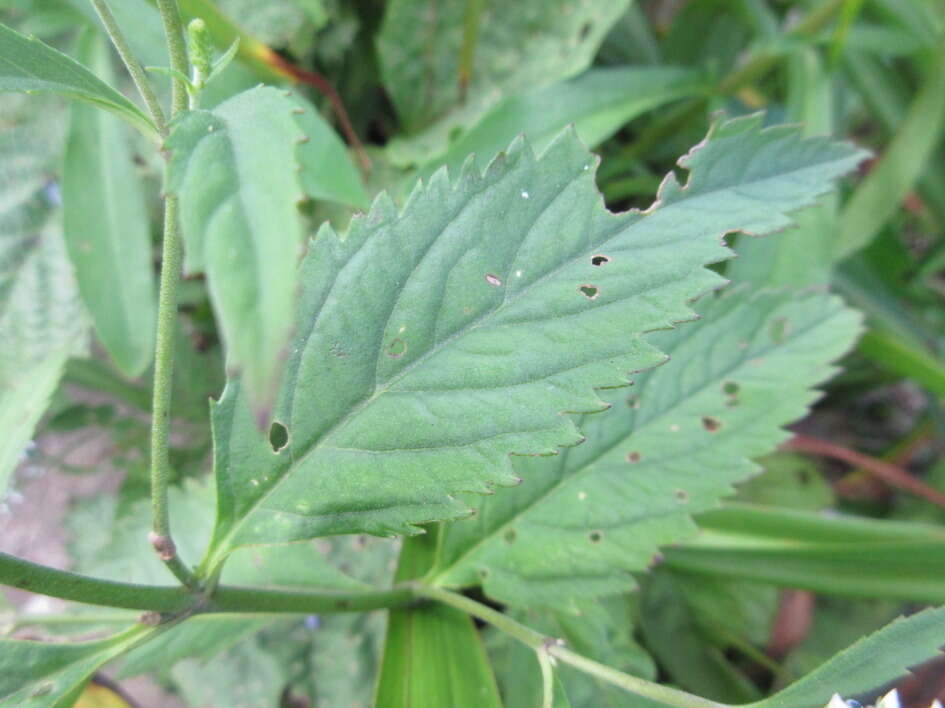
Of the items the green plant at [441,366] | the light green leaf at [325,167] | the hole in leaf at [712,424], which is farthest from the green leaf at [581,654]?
the light green leaf at [325,167]

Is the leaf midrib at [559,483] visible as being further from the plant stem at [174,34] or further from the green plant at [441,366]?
the plant stem at [174,34]

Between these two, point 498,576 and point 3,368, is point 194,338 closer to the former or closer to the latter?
point 3,368

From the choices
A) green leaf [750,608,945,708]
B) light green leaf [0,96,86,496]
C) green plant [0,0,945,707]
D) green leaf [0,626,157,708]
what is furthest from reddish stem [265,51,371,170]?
green leaf [750,608,945,708]

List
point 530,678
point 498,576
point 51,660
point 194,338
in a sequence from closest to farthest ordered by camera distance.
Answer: point 51,660
point 498,576
point 530,678
point 194,338

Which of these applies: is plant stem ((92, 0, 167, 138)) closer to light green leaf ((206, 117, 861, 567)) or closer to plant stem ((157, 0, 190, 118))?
plant stem ((157, 0, 190, 118))

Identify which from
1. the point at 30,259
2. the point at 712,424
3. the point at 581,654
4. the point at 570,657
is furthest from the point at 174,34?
the point at 30,259

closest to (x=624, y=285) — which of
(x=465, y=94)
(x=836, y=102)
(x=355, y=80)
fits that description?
(x=465, y=94)
